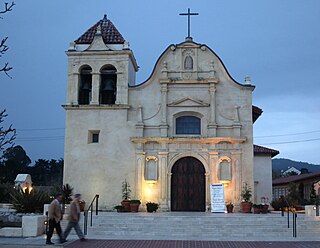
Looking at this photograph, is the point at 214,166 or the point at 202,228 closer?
the point at 202,228

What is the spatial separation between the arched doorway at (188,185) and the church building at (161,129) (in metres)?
0.05

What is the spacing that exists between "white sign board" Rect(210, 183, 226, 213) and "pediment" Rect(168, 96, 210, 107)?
4.50 m

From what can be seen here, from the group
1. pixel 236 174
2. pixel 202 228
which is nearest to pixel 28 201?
pixel 202 228

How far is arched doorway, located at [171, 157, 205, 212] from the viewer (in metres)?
24.3

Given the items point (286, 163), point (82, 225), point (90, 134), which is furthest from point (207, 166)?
point (286, 163)

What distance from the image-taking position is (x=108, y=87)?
26062 millimetres

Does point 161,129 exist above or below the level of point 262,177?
above

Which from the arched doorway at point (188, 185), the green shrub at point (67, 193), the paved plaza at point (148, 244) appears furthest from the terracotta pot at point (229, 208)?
the green shrub at point (67, 193)

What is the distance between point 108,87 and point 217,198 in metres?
8.65

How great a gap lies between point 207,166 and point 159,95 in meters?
4.64

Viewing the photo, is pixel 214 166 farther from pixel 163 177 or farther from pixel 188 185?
pixel 163 177

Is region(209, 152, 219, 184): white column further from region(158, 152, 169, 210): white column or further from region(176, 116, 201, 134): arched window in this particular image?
region(158, 152, 169, 210): white column

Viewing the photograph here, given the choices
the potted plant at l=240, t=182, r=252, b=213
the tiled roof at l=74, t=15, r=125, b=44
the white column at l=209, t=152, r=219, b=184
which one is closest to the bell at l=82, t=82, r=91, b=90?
the tiled roof at l=74, t=15, r=125, b=44

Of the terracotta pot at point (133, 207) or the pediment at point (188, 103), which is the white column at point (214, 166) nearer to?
the pediment at point (188, 103)
